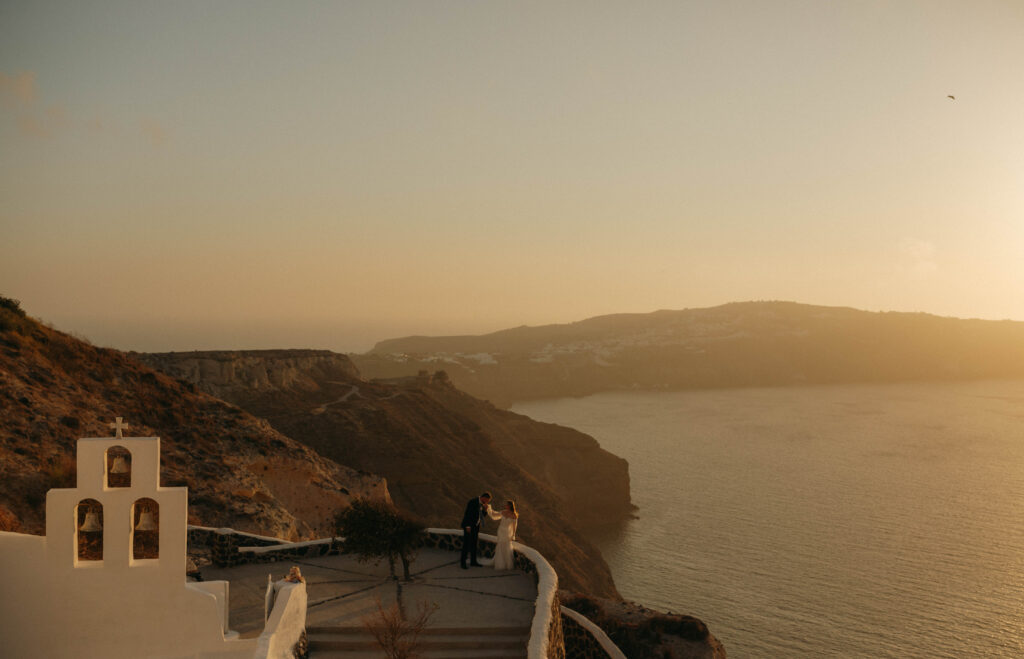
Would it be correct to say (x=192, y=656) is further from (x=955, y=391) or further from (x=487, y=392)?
(x=955, y=391)

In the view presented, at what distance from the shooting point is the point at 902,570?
51.9m

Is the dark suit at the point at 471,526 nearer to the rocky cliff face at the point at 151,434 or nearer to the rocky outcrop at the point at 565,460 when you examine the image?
the rocky cliff face at the point at 151,434

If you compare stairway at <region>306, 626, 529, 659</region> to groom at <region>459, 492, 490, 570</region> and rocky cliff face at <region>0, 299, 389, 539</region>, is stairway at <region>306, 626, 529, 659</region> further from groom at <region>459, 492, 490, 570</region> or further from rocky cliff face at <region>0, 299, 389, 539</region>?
rocky cliff face at <region>0, 299, 389, 539</region>

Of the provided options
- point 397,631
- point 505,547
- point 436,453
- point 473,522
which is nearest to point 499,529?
point 505,547

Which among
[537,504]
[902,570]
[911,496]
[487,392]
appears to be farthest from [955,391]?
[537,504]

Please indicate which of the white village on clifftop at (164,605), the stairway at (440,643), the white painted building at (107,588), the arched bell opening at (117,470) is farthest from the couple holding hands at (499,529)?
the arched bell opening at (117,470)

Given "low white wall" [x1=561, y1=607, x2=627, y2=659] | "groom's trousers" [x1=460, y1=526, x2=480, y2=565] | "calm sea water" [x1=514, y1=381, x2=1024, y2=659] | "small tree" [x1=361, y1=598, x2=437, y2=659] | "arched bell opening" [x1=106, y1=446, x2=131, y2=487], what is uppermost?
"arched bell opening" [x1=106, y1=446, x2=131, y2=487]

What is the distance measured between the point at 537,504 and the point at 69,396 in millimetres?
36936

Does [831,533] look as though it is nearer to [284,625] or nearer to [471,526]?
[471,526]

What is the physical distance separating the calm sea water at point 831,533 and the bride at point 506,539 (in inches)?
1068

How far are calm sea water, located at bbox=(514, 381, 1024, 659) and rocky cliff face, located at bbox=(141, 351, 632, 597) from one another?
4578 millimetres

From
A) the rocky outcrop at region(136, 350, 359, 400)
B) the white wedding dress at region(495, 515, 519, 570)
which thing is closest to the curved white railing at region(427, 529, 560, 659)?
the white wedding dress at region(495, 515, 519, 570)

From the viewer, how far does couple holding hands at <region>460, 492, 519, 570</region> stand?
49.6ft

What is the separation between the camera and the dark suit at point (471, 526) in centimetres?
1520
